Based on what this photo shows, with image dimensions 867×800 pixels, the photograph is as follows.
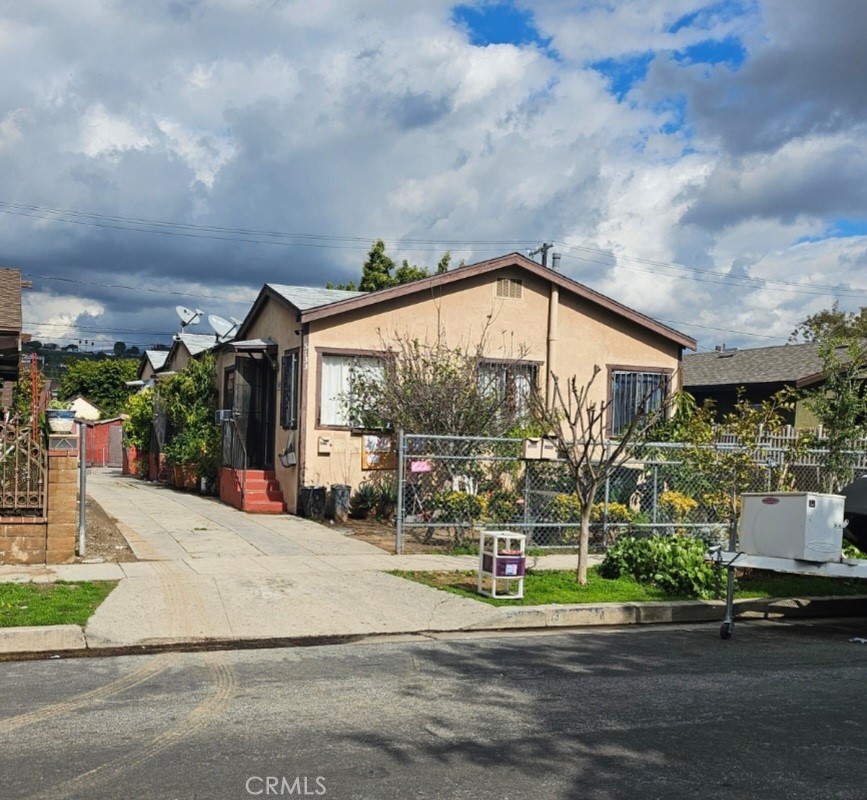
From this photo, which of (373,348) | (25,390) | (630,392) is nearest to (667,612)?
(373,348)

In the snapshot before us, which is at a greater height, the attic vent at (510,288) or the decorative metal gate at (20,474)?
the attic vent at (510,288)

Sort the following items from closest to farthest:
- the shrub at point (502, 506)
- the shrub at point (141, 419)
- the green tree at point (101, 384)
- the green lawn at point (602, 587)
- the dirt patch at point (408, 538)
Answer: the green lawn at point (602, 587), the dirt patch at point (408, 538), the shrub at point (502, 506), the shrub at point (141, 419), the green tree at point (101, 384)

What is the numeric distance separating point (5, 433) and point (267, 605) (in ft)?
12.4

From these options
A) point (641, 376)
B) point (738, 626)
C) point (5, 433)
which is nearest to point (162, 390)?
point (641, 376)

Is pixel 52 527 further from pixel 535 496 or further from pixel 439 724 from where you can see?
pixel 439 724

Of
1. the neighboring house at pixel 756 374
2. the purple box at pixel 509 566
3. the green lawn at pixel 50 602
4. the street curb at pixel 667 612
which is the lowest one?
the street curb at pixel 667 612

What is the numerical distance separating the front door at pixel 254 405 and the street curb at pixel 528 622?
38.2 feet

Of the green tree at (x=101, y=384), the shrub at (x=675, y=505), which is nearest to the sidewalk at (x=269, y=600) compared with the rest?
the shrub at (x=675, y=505)

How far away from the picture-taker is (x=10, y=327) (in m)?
14.9

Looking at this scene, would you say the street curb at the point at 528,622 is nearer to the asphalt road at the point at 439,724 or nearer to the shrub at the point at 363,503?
the asphalt road at the point at 439,724

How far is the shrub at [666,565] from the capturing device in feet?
37.9

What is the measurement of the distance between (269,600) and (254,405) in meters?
11.6

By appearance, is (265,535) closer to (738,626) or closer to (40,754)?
(738,626)

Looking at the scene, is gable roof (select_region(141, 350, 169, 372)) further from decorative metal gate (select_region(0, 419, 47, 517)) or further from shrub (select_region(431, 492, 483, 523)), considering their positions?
decorative metal gate (select_region(0, 419, 47, 517))
